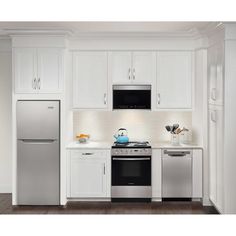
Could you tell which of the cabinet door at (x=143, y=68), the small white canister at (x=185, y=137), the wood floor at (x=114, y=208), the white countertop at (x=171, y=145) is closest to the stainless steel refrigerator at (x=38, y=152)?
the wood floor at (x=114, y=208)

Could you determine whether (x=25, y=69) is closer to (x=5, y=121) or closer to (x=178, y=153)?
(x=5, y=121)

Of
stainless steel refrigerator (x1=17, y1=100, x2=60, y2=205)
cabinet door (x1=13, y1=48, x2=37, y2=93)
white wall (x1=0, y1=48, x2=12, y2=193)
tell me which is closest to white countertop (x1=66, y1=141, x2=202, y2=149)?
stainless steel refrigerator (x1=17, y1=100, x2=60, y2=205)

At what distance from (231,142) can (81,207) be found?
7.54 ft

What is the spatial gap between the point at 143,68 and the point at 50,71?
1.36 m

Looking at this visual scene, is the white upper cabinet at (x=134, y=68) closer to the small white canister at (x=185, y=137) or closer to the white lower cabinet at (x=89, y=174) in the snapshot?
the small white canister at (x=185, y=137)

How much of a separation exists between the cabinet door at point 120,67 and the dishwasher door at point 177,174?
123 cm

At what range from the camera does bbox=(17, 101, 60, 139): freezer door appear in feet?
20.0

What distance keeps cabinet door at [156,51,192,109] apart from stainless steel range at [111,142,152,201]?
793 millimetres

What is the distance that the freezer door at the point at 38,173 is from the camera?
242 inches
